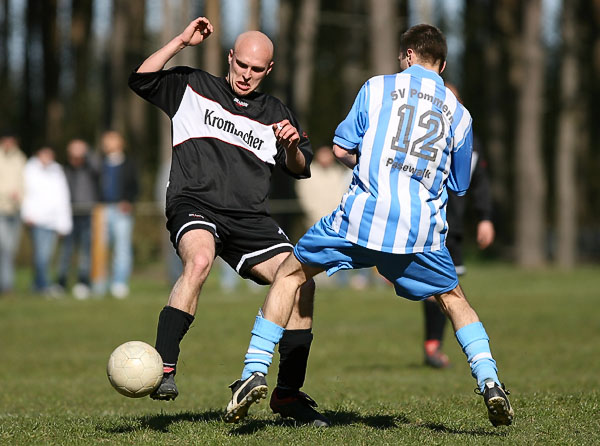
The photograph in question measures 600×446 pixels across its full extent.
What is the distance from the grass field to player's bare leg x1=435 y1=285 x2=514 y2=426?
190 millimetres

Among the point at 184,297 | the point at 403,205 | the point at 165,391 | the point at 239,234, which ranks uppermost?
the point at 403,205

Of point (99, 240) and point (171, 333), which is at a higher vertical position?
point (99, 240)

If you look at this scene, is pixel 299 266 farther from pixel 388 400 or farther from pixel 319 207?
pixel 319 207

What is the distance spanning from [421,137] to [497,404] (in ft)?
4.73

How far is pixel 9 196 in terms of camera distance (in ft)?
57.1

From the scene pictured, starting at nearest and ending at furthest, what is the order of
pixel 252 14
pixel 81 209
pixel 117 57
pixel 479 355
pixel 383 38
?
pixel 479 355 < pixel 81 209 < pixel 383 38 < pixel 252 14 < pixel 117 57

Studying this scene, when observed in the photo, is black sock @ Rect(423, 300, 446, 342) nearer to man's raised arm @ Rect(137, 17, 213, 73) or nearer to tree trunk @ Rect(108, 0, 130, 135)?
man's raised arm @ Rect(137, 17, 213, 73)

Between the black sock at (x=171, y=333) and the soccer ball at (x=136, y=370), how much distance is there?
177 mm

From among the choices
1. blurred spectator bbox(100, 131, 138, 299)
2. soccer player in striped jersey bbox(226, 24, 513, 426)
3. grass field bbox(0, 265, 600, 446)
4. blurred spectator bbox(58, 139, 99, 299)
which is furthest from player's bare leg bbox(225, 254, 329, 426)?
blurred spectator bbox(58, 139, 99, 299)

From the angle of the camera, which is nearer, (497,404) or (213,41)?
(497,404)

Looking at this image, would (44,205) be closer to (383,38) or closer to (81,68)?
(383,38)

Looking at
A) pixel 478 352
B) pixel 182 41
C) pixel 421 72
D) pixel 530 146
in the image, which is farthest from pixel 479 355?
pixel 530 146

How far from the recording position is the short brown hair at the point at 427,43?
19.9 ft

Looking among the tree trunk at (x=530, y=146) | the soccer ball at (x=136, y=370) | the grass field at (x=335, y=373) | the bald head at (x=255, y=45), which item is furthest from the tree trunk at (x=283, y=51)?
the soccer ball at (x=136, y=370)
